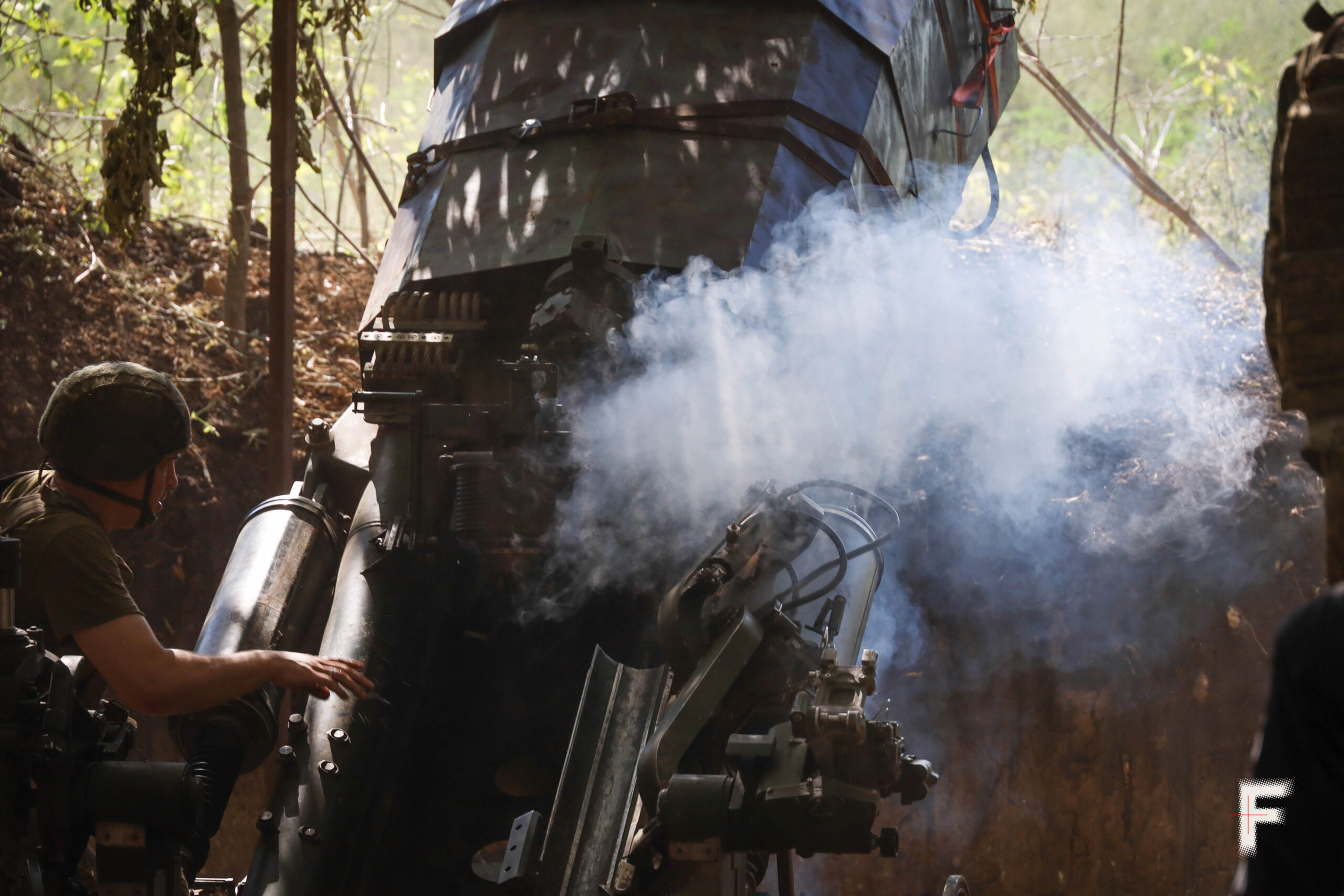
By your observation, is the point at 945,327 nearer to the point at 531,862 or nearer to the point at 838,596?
the point at 838,596

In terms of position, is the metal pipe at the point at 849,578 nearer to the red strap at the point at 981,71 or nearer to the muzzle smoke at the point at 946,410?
the muzzle smoke at the point at 946,410

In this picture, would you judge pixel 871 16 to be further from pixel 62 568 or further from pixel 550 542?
pixel 62 568

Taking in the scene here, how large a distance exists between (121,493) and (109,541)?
0.16 metres

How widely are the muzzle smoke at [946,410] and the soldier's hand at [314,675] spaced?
0.84m

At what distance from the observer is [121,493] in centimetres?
344

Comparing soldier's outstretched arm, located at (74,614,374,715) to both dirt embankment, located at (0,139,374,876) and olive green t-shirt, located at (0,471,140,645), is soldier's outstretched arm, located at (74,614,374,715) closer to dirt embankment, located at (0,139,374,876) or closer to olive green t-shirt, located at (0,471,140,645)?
olive green t-shirt, located at (0,471,140,645)

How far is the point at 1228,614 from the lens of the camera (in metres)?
5.94

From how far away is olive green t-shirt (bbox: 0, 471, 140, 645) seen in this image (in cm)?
316

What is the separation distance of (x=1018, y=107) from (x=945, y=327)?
14.0m

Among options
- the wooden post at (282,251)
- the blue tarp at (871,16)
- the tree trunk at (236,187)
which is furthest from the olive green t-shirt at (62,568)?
the tree trunk at (236,187)

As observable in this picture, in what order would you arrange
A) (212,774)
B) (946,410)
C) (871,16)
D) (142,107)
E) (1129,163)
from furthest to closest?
(1129,163) → (946,410) → (142,107) → (871,16) → (212,774)

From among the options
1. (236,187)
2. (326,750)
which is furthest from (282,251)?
(326,750)

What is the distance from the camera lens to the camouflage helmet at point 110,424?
3367mm

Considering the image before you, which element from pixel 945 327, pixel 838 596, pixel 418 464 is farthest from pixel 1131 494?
pixel 418 464
